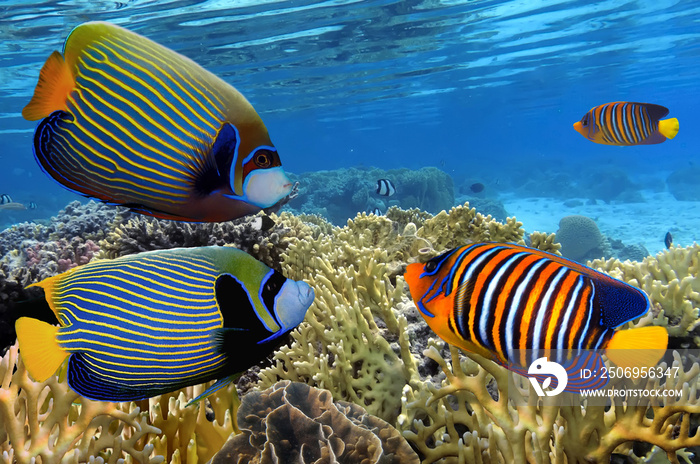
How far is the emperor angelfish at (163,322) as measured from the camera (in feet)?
2.77

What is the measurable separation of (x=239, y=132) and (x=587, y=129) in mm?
4910

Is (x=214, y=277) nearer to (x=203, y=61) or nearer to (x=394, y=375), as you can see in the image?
(x=394, y=375)

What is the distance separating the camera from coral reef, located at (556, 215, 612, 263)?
1888cm

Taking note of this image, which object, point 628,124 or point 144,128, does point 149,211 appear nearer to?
point 144,128

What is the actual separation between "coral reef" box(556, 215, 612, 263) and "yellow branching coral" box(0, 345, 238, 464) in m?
19.6

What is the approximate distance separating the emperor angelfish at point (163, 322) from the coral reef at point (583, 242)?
20.4 metres

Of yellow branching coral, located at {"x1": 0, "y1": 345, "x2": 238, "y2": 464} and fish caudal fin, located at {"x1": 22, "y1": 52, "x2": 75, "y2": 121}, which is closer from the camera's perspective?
fish caudal fin, located at {"x1": 22, "y1": 52, "x2": 75, "y2": 121}

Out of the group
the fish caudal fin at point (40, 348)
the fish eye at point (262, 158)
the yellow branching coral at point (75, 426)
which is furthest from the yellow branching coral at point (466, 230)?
the fish caudal fin at point (40, 348)

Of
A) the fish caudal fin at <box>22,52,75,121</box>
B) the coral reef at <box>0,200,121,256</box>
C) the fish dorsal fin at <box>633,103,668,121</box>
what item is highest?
the fish caudal fin at <box>22,52,75,121</box>

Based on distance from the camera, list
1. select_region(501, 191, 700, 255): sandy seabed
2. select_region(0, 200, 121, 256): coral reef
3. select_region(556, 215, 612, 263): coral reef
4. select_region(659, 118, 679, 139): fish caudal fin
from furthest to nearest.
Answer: select_region(501, 191, 700, 255): sandy seabed
select_region(556, 215, 612, 263): coral reef
select_region(0, 200, 121, 256): coral reef
select_region(659, 118, 679, 139): fish caudal fin

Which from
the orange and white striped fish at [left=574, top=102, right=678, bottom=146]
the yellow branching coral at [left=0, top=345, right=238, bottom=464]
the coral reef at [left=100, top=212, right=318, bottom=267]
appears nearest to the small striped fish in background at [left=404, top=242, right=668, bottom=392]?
the yellow branching coral at [left=0, top=345, right=238, bottom=464]

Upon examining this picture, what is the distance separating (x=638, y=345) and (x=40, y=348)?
1341mm

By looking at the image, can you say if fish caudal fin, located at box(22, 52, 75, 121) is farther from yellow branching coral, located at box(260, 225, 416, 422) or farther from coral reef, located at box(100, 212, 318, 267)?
coral reef, located at box(100, 212, 318, 267)

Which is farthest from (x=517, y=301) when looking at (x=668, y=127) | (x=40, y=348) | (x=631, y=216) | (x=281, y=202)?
(x=631, y=216)
